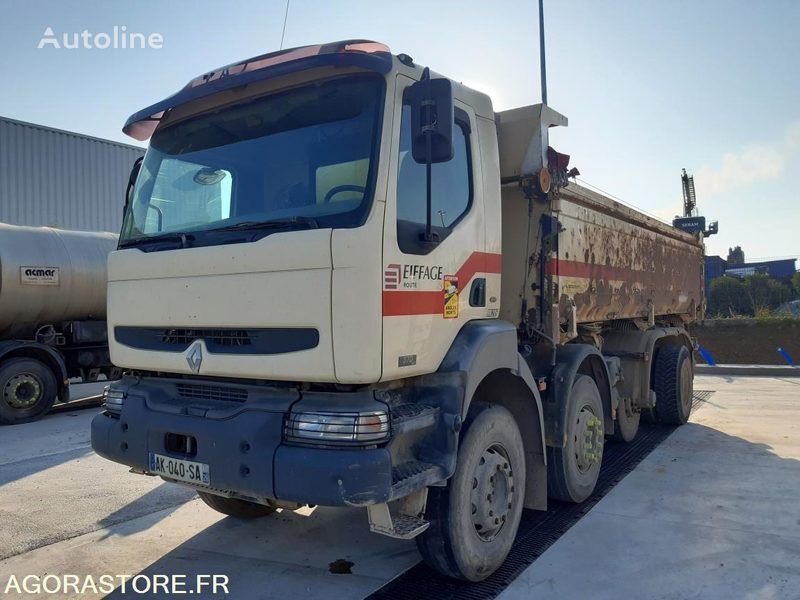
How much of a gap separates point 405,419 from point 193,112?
7.53 ft

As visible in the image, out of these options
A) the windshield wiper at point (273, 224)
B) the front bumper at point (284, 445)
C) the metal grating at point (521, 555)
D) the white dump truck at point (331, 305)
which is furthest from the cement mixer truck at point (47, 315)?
the metal grating at point (521, 555)

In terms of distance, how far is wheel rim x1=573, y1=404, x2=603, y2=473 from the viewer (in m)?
5.06

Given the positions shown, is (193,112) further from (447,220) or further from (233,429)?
(233,429)

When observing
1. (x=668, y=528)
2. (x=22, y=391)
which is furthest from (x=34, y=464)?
(x=668, y=528)

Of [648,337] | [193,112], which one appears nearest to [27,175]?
[193,112]

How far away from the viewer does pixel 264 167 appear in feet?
11.4


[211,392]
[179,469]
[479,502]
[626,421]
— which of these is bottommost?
[626,421]

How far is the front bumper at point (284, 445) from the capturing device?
9.27 ft

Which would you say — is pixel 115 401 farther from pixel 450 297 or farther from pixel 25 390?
pixel 25 390

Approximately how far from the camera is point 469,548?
350 centimetres

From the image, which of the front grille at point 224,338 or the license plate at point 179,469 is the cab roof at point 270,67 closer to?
the front grille at point 224,338

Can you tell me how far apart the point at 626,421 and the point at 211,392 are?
4999 millimetres

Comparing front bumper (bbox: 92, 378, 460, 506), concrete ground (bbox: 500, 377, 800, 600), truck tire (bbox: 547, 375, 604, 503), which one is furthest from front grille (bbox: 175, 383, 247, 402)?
truck tire (bbox: 547, 375, 604, 503)

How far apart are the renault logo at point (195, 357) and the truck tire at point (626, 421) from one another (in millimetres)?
4760
